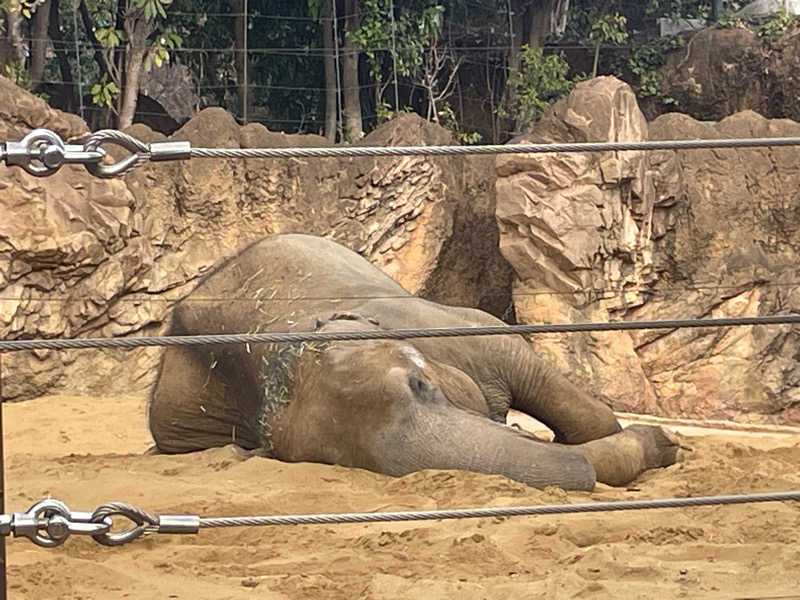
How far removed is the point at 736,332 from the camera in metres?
9.45

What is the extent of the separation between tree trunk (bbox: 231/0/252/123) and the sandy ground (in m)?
6.44

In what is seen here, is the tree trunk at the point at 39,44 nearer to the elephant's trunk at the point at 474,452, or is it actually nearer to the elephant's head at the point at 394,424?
the elephant's head at the point at 394,424

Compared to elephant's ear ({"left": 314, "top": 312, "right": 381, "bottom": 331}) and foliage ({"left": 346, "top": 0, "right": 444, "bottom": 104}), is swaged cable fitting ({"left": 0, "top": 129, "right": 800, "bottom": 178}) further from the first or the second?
foliage ({"left": 346, "top": 0, "right": 444, "bottom": 104})

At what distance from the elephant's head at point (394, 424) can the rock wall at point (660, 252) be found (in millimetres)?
3968

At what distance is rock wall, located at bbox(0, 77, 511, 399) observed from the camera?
845 cm

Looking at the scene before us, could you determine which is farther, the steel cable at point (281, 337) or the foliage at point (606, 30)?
the foliage at point (606, 30)

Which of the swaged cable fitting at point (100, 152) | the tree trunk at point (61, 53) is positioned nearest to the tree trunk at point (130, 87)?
the tree trunk at point (61, 53)

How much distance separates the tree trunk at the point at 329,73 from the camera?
1176 centimetres

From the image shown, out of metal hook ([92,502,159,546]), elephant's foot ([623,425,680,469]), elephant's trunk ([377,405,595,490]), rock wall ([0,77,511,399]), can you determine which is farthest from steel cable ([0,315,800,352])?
rock wall ([0,77,511,399])

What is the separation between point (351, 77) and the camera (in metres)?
11.7

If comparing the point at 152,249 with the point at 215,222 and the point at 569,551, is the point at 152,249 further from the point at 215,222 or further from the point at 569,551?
the point at 569,551

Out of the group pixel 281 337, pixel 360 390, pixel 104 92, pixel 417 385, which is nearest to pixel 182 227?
pixel 104 92

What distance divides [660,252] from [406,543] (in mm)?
6351

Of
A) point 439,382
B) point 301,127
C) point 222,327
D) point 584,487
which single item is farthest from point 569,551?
point 301,127
